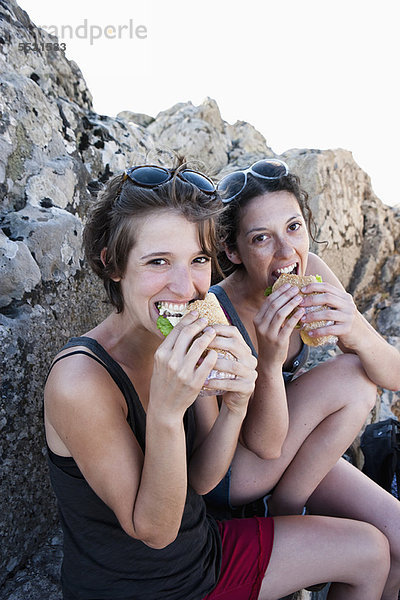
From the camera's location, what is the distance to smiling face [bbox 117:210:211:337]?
203 centimetres

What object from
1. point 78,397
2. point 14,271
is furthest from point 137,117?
point 78,397

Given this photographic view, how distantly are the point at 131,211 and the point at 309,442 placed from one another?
1.64 m

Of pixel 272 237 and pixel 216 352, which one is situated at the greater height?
pixel 272 237

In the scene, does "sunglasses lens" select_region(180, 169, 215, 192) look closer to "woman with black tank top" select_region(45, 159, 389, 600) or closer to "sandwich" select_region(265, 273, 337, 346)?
"woman with black tank top" select_region(45, 159, 389, 600)

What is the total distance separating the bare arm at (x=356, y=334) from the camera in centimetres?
251

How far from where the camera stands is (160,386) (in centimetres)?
168

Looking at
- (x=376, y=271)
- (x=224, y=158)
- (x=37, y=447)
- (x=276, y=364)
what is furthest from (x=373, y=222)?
(x=37, y=447)

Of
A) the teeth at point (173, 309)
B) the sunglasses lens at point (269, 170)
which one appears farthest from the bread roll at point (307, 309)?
the teeth at point (173, 309)

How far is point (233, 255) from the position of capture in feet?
10.2

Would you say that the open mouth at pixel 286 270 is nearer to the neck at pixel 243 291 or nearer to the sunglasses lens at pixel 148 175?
the neck at pixel 243 291

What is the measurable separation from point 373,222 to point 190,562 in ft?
19.7

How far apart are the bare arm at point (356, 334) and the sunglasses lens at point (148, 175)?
0.95 meters

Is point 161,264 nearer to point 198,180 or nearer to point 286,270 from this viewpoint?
point 198,180

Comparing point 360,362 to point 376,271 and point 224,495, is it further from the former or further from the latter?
point 376,271
